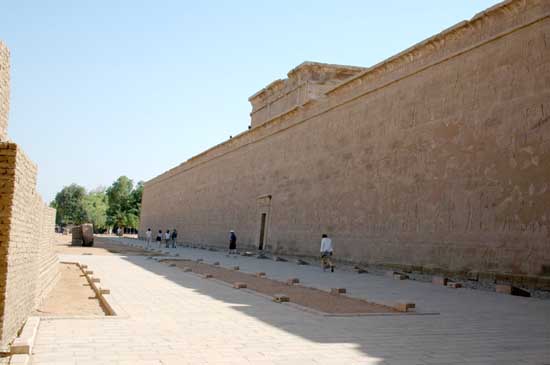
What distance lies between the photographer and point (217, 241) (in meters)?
31.3

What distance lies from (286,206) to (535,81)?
43.0ft

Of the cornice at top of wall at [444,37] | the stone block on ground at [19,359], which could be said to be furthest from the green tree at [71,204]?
the stone block on ground at [19,359]

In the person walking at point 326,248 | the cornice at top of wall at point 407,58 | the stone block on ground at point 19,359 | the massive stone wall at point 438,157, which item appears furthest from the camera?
the person walking at point 326,248

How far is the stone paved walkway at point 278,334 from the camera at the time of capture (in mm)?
4629

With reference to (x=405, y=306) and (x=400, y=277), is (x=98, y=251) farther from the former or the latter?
(x=405, y=306)

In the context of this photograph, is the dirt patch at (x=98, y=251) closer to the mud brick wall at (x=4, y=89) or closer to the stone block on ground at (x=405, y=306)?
the stone block on ground at (x=405, y=306)

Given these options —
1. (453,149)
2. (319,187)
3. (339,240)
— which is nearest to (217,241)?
(319,187)

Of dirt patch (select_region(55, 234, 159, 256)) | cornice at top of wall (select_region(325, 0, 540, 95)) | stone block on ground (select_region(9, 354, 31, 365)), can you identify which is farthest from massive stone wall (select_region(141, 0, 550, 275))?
stone block on ground (select_region(9, 354, 31, 365))

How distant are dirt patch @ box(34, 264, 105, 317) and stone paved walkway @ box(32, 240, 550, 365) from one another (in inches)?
15.8

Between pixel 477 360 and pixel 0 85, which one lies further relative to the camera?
pixel 0 85

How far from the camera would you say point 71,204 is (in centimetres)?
7544

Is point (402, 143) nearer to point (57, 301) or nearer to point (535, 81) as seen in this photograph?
point (535, 81)

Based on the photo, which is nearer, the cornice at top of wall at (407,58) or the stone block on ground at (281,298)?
the stone block on ground at (281,298)

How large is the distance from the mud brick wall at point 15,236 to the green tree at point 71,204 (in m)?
72.1
